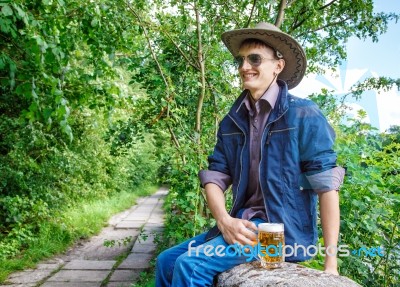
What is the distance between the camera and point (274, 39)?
6.77 feet

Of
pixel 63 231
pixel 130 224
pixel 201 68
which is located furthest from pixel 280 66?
pixel 130 224

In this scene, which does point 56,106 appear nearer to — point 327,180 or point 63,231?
point 327,180

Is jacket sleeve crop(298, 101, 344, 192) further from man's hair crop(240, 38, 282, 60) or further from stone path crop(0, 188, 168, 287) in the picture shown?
stone path crop(0, 188, 168, 287)

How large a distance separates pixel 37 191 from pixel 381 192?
19.0ft

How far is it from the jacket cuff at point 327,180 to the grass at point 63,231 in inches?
164

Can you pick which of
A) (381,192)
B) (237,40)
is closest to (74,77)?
(237,40)

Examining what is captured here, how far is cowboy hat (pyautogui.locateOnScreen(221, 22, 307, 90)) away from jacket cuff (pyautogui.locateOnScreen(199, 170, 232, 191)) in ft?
2.09

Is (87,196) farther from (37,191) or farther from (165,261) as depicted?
(165,261)

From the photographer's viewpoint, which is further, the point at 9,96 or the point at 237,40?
the point at 9,96

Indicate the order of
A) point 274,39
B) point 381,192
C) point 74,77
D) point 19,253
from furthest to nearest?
point 19,253 < point 74,77 < point 381,192 < point 274,39

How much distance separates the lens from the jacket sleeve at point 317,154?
1790 millimetres

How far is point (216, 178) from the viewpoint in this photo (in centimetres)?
216

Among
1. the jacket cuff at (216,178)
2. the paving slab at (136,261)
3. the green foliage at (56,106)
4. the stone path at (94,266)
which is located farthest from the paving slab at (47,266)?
the jacket cuff at (216,178)

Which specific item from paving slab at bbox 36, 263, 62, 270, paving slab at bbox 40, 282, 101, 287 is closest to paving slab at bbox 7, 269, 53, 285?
paving slab at bbox 36, 263, 62, 270
